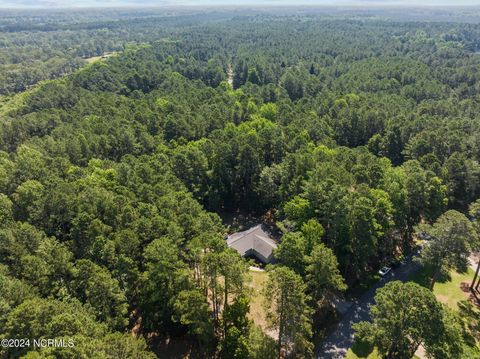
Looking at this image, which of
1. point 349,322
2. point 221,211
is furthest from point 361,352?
point 221,211

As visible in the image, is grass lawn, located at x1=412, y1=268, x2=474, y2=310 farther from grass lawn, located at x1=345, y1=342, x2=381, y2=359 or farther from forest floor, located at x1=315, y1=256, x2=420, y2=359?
grass lawn, located at x1=345, y1=342, x2=381, y2=359

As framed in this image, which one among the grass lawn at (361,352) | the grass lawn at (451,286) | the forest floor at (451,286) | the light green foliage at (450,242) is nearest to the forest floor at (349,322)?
the grass lawn at (361,352)

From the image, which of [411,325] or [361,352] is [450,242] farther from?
[361,352]

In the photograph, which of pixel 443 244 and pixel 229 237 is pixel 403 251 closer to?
pixel 443 244

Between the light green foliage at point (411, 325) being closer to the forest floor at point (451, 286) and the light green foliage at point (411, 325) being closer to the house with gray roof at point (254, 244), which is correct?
the forest floor at point (451, 286)

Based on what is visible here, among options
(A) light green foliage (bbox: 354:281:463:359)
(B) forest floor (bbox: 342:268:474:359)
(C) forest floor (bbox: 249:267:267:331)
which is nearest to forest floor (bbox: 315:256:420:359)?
(B) forest floor (bbox: 342:268:474:359)

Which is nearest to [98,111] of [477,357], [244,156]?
[244,156]

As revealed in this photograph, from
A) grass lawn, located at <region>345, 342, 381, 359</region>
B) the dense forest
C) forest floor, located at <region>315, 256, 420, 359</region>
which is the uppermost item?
the dense forest
